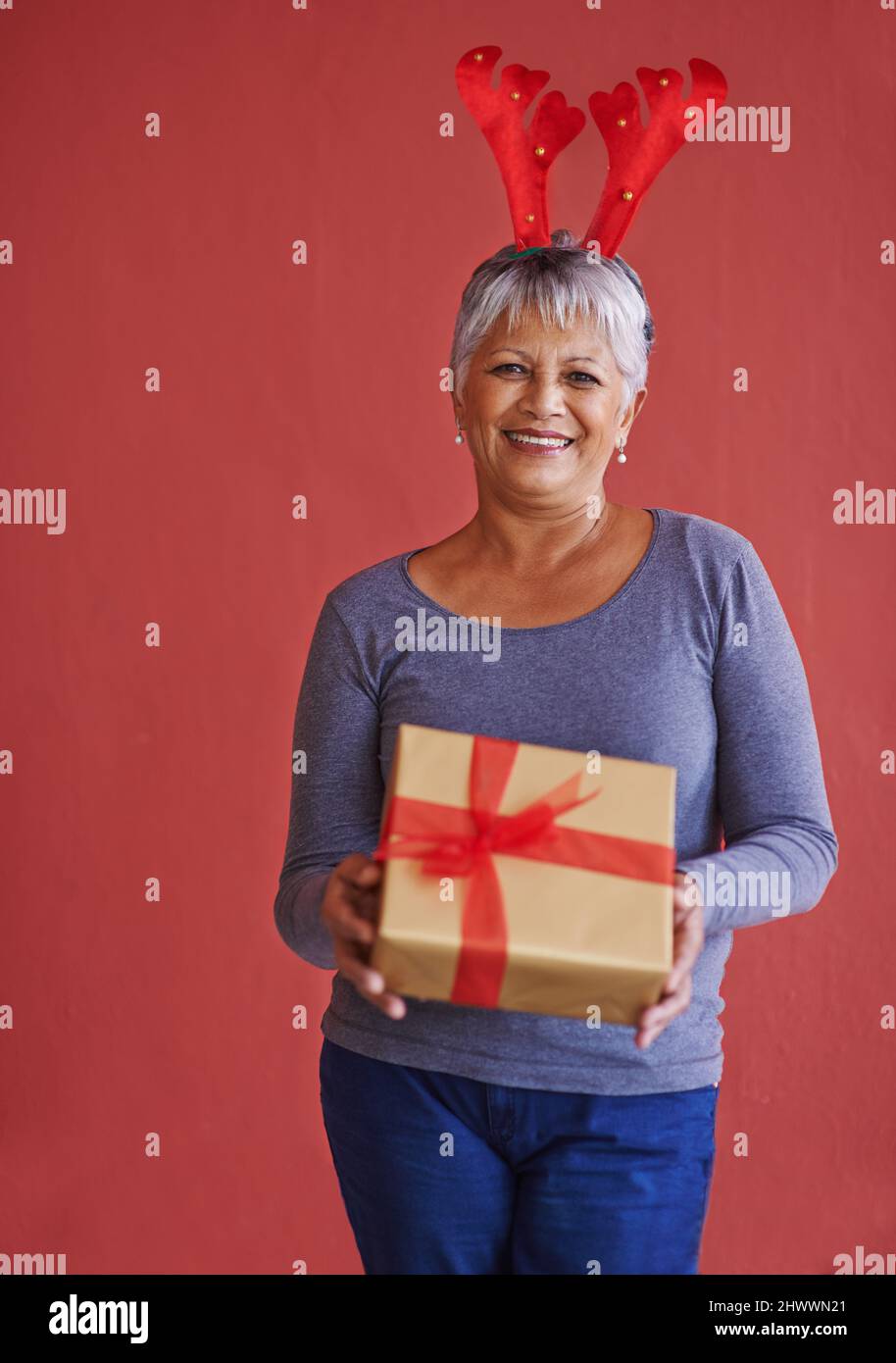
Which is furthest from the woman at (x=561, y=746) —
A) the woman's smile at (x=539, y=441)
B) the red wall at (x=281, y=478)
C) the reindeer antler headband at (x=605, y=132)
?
the red wall at (x=281, y=478)

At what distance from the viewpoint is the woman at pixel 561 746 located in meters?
1.18

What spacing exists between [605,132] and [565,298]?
31 centimetres

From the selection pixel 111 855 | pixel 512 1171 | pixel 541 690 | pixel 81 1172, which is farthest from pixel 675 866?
pixel 81 1172

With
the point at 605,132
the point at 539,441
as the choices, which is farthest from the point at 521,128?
the point at 539,441

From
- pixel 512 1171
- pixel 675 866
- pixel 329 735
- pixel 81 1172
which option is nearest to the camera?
pixel 675 866

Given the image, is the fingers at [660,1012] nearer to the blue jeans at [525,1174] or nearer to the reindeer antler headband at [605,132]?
the blue jeans at [525,1174]

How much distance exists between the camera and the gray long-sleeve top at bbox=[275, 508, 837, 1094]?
1.19 metres

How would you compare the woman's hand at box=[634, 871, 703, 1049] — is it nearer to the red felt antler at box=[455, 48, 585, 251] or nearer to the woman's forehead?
the woman's forehead

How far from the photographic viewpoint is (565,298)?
131cm

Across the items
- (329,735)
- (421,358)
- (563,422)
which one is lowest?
(329,735)

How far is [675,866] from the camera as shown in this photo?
1104 mm

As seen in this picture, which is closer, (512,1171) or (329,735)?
(512,1171)
